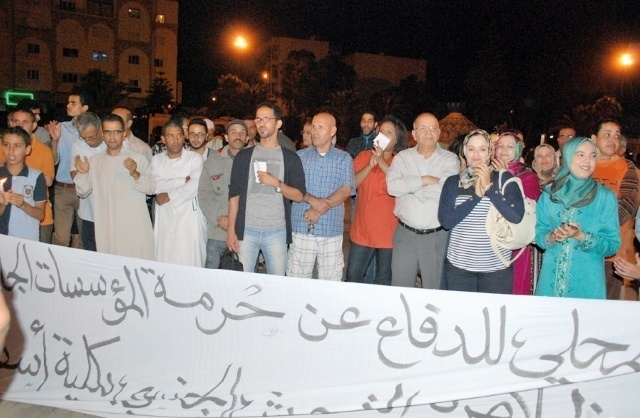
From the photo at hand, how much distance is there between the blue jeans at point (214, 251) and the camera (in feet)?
17.9

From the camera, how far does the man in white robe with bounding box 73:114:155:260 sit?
5445 millimetres

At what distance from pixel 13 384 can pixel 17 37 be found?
60163 mm

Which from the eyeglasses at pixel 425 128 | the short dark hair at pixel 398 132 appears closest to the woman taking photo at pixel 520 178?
the eyeglasses at pixel 425 128

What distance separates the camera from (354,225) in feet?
18.0

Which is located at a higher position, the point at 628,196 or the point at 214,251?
the point at 628,196

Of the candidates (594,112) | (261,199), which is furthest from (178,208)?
(594,112)

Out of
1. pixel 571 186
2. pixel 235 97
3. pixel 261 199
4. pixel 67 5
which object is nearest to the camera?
pixel 571 186

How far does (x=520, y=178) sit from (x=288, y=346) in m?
2.53

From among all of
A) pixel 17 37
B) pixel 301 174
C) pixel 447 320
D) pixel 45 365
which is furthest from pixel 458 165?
pixel 17 37

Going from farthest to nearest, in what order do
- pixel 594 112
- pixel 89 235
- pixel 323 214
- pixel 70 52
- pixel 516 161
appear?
1. pixel 70 52
2. pixel 594 112
3. pixel 89 235
4. pixel 323 214
5. pixel 516 161

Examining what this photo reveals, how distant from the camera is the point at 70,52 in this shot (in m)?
58.6

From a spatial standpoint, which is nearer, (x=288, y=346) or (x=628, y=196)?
(x=288, y=346)

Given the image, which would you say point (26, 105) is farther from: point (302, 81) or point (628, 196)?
point (302, 81)

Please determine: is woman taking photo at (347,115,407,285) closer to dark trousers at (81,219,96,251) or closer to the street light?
dark trousers at (81,219,96,251)
